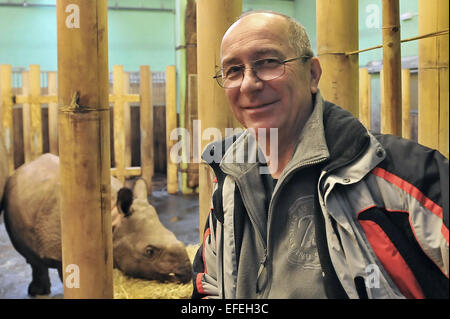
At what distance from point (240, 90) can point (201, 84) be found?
0.78m

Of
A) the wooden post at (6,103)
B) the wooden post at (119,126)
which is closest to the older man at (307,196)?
the wooden post at (6,103)

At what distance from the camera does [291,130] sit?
1.13m

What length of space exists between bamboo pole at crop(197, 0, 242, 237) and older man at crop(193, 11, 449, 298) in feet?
1.91

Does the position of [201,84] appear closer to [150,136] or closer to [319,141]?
[319,141]

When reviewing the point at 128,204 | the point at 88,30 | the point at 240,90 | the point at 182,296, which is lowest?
the point at 182,296

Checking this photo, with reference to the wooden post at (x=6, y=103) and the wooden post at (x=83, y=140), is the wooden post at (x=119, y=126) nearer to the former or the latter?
the wooden post at (x=6, y=103)

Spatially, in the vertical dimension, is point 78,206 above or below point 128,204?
above

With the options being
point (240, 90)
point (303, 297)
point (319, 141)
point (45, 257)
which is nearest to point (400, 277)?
point (303, 297)

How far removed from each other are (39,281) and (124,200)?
919 mm

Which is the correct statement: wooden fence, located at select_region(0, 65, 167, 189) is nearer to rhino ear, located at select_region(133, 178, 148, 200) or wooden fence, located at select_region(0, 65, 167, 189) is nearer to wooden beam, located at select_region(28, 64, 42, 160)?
wooden beam, located at select_region(28, 64, 42, 160)

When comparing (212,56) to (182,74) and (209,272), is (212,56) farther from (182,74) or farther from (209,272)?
(182,74)

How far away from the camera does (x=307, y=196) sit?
3.49 ft

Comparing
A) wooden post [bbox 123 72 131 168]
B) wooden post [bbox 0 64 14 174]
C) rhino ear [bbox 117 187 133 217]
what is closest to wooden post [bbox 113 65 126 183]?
wooden post [bbox 123 72 131 168]

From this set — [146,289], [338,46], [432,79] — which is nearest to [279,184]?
[338,46]
